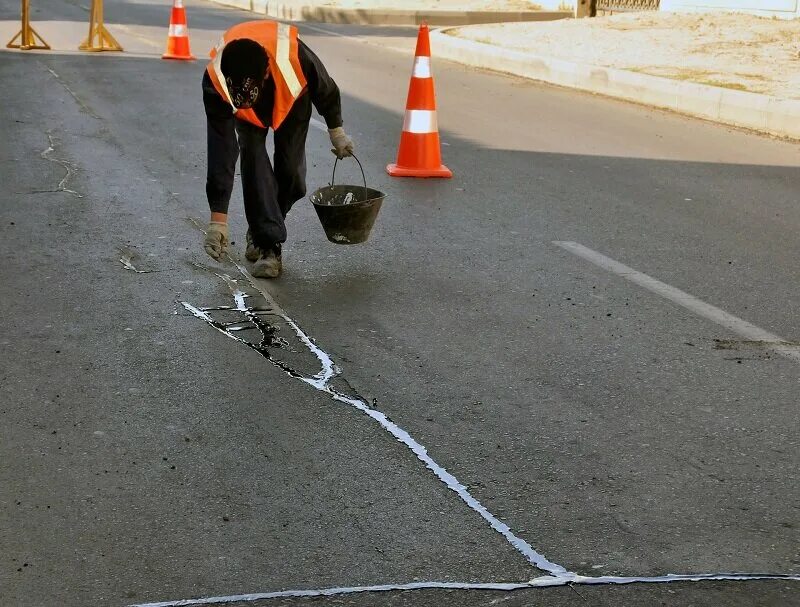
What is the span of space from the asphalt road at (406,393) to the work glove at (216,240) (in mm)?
172

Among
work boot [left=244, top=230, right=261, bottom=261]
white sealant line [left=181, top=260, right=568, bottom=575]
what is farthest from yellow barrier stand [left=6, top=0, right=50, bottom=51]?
white sealant line [left=181, top=260, right=568, bottom=575]

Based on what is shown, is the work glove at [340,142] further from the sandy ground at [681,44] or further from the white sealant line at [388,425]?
the sandy ground at [681,44]

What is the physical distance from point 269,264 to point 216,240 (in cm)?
28

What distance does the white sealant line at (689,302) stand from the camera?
5.35m

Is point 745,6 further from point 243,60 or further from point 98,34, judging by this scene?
point 243,60

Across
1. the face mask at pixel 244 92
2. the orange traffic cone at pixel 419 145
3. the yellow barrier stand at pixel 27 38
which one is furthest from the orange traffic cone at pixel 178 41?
the face mask at pixel 244 92

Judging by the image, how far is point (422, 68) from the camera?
938 cm

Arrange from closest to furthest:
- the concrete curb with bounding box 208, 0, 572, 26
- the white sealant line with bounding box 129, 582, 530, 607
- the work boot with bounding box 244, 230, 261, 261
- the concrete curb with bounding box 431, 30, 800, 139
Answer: the white sealant line with bounding box 129, 582, 530, 607
the work boot with bounding box 244, 230, 261, 261
the concrete curb with bounding box 431, 30, 800, 139
the concrete curb with bounding box 208, 0, 572, 26

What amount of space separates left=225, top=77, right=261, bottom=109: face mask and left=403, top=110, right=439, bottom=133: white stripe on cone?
342 cm

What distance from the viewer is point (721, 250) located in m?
7.07

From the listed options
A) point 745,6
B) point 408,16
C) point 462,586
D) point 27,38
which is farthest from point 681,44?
point 462,586

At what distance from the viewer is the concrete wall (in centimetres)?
1844

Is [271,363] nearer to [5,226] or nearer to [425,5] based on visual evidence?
[5,226]

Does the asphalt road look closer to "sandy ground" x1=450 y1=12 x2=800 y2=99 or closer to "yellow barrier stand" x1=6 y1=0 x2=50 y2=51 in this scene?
"sandy ground" x1=450 y1=12 x2=800 y2=99
